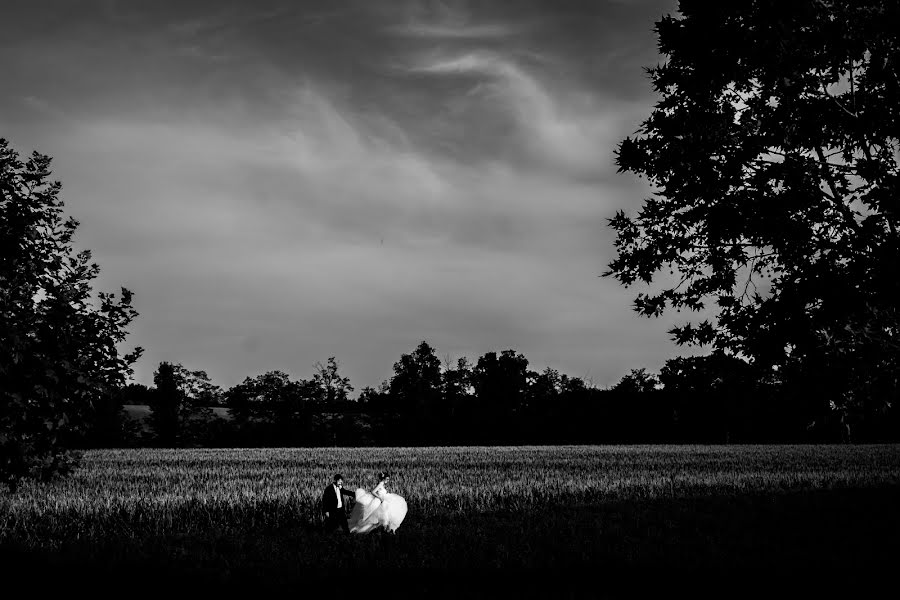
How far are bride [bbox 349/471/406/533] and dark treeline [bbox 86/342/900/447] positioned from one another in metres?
56.7

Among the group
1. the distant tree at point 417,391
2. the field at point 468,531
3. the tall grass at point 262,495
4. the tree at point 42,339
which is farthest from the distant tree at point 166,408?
the tree at point 42,339

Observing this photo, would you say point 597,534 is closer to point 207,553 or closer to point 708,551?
point 708,551

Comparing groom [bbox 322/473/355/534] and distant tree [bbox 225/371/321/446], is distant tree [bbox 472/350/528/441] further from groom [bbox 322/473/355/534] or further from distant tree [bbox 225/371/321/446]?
groom [bbox 322/473/355/534]

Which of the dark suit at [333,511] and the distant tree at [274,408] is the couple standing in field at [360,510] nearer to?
the dark suit at [333,511]

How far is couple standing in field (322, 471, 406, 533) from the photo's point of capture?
36.6 ft

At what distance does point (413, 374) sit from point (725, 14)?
82.0 m

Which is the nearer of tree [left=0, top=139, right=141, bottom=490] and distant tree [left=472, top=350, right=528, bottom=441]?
tree [left=0, top=139, right=141, bottom=490]

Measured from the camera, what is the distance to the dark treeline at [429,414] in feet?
236

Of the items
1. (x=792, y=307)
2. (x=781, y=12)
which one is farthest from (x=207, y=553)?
(x=781, y=12)

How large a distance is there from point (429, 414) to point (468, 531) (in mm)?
74041

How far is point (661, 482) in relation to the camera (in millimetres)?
20312

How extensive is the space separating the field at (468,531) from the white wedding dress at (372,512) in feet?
1.23

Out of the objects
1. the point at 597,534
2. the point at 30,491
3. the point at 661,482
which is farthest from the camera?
the point at 661,482

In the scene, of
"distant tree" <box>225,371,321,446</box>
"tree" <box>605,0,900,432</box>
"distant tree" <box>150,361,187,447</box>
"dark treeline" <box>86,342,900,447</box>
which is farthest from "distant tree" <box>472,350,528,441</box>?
"tree" <box>605,0,900,432</box>
